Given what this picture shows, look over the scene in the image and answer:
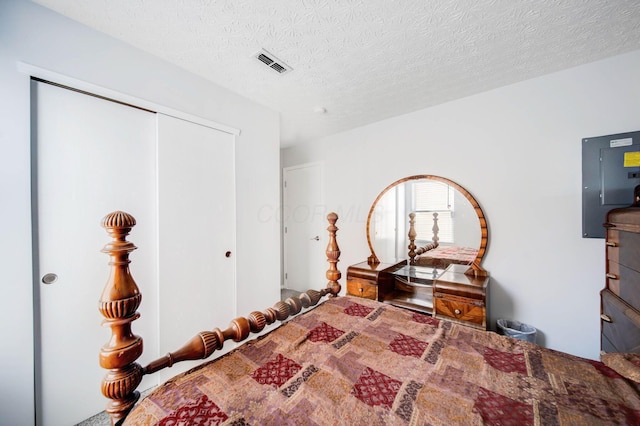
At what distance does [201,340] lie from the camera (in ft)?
3.39

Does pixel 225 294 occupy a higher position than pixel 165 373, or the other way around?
pixel 225 294

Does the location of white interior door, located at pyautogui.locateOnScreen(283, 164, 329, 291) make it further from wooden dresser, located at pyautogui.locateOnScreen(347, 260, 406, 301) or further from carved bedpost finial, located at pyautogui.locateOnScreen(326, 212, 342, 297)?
carved bedpost finial, located at pyautogui.locateOnScreen(326, 212, 342, 297)

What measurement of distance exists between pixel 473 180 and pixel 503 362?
5.95 ft

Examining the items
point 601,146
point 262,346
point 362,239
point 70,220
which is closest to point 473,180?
point 601,146

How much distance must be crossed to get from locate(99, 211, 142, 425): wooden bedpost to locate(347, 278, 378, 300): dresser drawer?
204 cm

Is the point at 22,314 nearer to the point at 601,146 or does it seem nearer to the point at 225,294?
the point at 225,294

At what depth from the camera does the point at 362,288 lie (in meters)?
2.54

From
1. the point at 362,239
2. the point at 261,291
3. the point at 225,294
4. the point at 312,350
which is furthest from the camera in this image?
the point at 362,239

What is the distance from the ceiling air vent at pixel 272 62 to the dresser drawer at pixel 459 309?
2339 millimetres

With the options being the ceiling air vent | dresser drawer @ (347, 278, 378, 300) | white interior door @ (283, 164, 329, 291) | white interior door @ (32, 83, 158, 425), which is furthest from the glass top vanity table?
white interior door @ (32, 83, 158, 425)

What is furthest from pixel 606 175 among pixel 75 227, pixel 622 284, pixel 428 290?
pixel 75 227

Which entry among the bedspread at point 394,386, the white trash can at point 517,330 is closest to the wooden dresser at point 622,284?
the white trash can at point 517,330

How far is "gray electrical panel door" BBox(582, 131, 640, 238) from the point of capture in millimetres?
1695

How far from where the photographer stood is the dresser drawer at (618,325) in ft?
3.94
